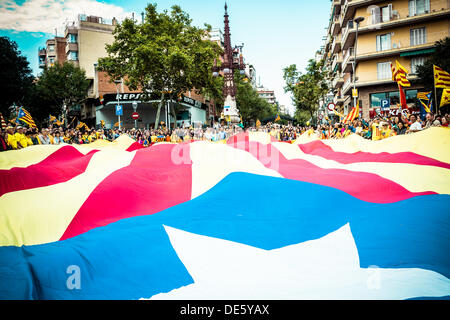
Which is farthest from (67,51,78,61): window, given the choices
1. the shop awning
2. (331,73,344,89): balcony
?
the shop awning

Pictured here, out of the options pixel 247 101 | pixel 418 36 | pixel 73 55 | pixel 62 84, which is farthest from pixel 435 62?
pixel 73 55

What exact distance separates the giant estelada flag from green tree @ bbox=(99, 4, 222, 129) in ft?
67.7

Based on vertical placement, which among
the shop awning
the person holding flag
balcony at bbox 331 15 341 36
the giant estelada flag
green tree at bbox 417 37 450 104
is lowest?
the giant estelada flag

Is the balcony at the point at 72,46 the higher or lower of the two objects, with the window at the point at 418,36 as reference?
higher

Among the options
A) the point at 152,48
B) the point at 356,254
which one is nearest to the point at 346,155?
the point at 356,254

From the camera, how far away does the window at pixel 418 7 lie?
27016 mm

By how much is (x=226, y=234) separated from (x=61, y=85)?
44227 mm

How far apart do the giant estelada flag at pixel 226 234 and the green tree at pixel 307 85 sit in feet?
120

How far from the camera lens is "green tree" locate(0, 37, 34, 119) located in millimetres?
22797

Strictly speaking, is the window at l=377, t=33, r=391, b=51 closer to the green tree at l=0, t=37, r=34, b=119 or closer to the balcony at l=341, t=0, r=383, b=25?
the balcony at l=341, t=0, r=383, b=25

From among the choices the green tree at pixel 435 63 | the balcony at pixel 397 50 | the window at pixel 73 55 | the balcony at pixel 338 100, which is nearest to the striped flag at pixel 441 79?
the green tree at pixel 435 63

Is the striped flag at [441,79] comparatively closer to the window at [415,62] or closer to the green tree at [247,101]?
the window at [415,62]
